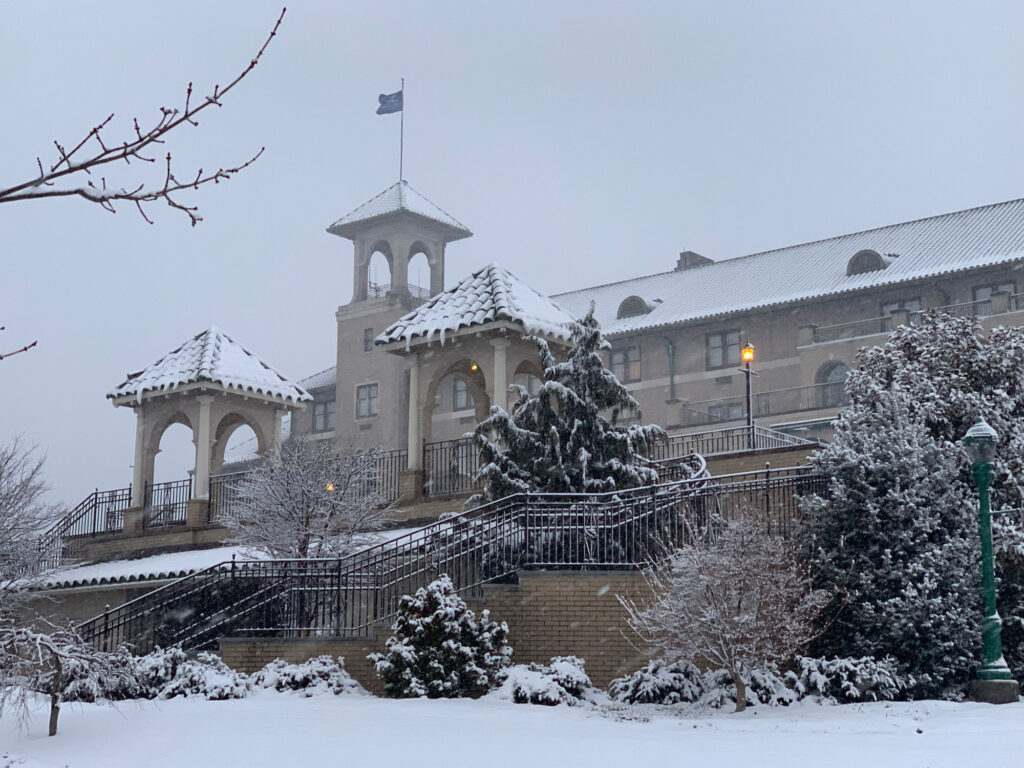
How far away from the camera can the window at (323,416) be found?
7031 cm

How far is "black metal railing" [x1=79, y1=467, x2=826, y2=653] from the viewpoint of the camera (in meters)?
18.6

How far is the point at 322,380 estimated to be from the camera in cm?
7131

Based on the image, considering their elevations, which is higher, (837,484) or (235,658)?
(837,484)

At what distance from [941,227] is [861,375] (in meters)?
33.8

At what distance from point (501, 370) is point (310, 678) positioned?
10.0 m

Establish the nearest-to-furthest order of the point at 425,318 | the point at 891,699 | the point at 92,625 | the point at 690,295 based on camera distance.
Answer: the point at 891,699
the point at 92,625
the point at 425,318
the point at 690,295

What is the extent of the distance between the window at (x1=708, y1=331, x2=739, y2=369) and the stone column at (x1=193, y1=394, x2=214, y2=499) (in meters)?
28.9

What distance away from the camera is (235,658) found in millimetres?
18516

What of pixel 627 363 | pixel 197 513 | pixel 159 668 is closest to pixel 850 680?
pixel 159 668

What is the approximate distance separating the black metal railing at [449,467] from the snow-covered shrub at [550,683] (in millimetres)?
9311

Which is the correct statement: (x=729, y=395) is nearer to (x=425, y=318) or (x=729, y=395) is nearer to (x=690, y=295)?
(x=690, y=295)

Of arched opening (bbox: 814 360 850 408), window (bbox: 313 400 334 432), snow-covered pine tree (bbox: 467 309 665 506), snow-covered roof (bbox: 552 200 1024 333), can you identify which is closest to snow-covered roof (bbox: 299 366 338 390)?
window (bbox: 313 400 334 432)

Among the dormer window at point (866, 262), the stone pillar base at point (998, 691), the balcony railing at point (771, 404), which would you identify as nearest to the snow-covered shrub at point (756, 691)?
the stone pillar base at point (998, 691)

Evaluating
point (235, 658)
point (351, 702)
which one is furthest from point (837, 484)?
point (235, 658)
